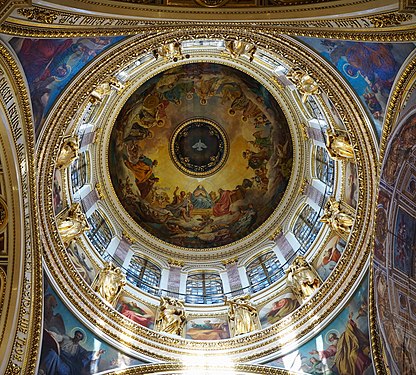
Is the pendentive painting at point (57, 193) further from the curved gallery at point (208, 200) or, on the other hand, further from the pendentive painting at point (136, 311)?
the pendentive painting at point (136, 311)

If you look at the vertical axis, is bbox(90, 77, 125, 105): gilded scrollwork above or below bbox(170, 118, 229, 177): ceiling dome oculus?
below

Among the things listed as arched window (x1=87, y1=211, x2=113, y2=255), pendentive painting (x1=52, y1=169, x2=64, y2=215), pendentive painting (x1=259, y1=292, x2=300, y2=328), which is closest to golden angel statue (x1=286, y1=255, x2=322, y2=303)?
pendentive painting (x1=259, y1=292, x2=300, y2=328)

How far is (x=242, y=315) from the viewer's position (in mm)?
16562

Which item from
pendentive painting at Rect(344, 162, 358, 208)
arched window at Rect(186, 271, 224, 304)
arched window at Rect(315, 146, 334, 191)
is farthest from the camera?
arched window at Rect(186, 271, 224, 304)

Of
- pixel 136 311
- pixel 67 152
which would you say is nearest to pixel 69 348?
pixel 136 311

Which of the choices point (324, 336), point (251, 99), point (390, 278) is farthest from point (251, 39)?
point (251, 99)

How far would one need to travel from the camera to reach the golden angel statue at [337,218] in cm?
1500

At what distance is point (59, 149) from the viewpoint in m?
13.7

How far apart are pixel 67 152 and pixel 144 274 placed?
6938 millimetres

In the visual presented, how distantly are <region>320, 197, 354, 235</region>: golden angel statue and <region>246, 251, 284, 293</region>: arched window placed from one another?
130 inches

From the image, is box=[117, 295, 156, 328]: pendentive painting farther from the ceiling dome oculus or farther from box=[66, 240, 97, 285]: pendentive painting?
the ceiling dome oculus

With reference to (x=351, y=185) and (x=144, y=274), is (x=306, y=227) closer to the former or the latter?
(x=351, y=185)

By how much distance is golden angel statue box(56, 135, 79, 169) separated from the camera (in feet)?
47.0

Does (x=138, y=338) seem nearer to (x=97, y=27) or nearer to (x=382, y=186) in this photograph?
(x=382, y=186)
